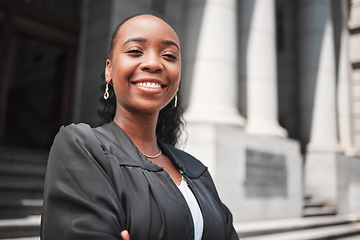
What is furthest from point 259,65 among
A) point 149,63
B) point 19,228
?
point 149,63

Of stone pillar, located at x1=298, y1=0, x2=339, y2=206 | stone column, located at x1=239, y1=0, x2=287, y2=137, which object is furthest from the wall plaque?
stone pillar, located at x1=298, y1=0, x2=339, y2=206

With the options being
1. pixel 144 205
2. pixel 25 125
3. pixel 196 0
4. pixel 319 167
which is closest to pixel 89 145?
pixel 144 205

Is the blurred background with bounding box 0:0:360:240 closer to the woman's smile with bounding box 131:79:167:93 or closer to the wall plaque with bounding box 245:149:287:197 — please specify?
the wall plaque with bounding box 245:149:287:197

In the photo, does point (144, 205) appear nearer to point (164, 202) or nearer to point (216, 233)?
point (164, 202)

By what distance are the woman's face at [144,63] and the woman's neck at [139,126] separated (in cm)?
8

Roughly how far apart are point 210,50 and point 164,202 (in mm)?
6545

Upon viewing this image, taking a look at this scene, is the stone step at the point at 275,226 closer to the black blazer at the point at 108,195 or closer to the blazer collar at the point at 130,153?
the blazer collar at the point at 130,153

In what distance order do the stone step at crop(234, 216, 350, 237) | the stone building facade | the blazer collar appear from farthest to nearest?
the stone building facade < the stone step at crop(234, 216, 350, 237) < the blazer collar

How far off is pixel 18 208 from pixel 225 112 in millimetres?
4326

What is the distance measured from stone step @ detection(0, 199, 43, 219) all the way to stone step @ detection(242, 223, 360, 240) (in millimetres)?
3550

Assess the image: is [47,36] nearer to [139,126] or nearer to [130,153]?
[139,126]

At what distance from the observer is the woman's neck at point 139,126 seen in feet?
5.52

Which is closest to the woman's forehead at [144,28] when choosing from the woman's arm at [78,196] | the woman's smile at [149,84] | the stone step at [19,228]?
the woman's smile at [149,84]

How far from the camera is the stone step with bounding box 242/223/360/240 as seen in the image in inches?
268
